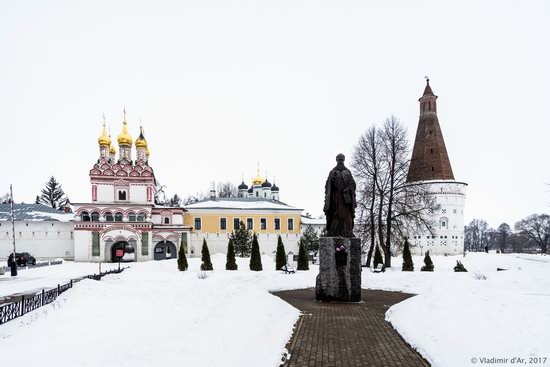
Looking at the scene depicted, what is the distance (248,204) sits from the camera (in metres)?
45.2

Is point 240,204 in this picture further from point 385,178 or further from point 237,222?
point 385,178

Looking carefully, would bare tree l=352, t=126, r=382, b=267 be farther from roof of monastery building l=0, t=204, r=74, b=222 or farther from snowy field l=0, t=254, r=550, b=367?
roof of monastery building l=0, t=204, r=74, b=222

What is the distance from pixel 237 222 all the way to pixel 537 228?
190 ft

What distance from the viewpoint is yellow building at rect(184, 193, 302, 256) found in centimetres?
4281

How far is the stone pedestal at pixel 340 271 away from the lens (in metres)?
12.4

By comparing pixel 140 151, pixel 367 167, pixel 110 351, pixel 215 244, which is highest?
pixel 140 151

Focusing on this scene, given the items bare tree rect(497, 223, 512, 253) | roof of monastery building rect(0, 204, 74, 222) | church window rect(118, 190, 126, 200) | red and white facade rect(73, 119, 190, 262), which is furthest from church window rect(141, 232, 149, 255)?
bare tree rect(497, 223, 512, 253)

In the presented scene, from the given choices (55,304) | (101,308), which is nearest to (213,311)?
(101,308)

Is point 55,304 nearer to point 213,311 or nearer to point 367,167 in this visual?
point 213,311

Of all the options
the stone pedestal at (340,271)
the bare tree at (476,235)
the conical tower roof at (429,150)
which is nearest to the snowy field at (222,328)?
the stone pedestal at (340,271)

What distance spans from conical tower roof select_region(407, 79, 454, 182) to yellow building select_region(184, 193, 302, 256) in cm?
1473

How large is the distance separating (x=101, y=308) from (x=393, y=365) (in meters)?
7.24

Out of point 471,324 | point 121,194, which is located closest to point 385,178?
point 471,324

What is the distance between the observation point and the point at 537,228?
225 ft
